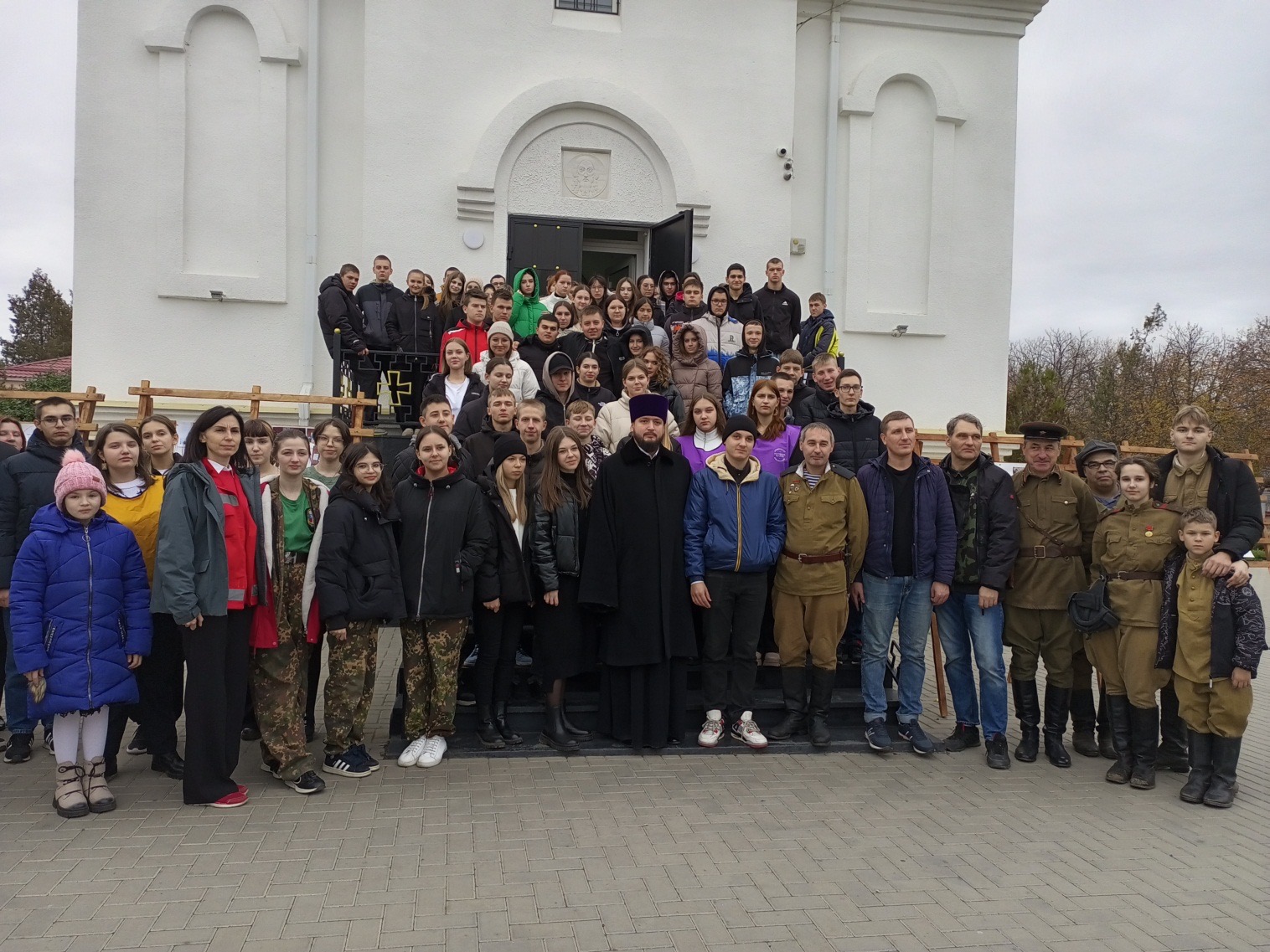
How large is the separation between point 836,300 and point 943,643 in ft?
24.6

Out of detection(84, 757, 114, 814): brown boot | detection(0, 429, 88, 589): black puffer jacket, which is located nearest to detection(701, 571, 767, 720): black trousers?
detection(84, 757, 114, 814): brown boot

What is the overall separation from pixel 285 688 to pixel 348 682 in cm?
34

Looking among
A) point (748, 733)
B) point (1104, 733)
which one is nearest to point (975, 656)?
point (1104, 733)

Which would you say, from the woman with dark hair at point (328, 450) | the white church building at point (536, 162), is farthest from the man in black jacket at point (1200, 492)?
the white church building at point (536, 162)

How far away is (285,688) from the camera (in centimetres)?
520

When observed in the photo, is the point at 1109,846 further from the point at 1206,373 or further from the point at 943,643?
the point at 1206,373

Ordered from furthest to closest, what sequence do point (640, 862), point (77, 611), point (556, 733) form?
point (556, 733) < point (77, 611) < point (640, 862)

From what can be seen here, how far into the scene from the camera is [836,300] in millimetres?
12789

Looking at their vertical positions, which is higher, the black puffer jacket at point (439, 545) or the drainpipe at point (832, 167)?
the drainpipe at point (832, 167)

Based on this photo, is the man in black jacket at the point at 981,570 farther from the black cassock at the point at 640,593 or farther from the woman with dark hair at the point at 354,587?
the woman with dark hair at the point at 354,587

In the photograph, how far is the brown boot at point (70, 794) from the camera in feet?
15.4

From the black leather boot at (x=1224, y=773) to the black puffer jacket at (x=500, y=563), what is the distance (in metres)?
4.26

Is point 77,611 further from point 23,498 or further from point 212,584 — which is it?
point 23,498

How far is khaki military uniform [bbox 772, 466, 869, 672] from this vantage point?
5895mm
